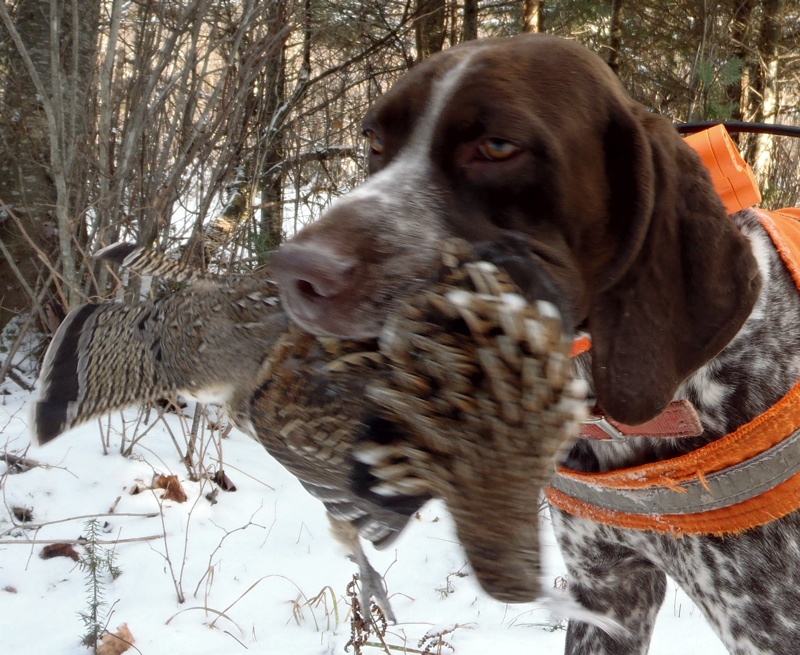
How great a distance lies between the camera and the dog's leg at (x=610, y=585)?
222cm

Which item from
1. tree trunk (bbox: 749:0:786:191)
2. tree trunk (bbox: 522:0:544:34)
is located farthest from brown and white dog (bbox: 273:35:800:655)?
tree trunk (bbox: 749:0:786:191)

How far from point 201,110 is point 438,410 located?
5314mm

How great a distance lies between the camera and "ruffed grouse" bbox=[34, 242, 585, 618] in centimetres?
79

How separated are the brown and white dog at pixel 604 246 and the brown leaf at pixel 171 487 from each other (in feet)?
8.66

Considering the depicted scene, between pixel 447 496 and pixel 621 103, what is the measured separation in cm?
113

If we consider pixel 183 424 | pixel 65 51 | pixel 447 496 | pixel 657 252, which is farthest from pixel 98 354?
pixel 65 51

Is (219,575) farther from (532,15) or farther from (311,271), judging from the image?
(532,15)

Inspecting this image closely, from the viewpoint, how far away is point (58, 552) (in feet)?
11.5

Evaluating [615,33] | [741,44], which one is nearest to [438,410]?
[615,33]

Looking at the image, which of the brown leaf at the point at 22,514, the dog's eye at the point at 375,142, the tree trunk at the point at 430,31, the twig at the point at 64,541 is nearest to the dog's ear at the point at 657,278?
the dog's eye at the point at 375,142

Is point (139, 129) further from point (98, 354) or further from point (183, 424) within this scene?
point (98, 354)

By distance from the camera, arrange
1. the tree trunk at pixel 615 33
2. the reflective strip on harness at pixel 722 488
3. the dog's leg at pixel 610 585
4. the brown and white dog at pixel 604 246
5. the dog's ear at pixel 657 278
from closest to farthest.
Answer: the brown and white dog at pixel 604 246 → the dog's ear at pixel 657 278 → the reflective strip on harness at pixel 722 488 → the dog's leg at pixel 610 585 → the tree trunk at pixel 615 33

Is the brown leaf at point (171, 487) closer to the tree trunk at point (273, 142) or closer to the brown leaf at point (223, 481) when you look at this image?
the brown leaf at point (223, 481)

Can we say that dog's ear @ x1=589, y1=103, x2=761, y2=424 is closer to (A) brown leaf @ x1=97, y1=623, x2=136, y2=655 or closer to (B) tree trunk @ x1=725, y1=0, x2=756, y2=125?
(A) brown leaf @ x1=97, y1=623, x2=136, y2=655
